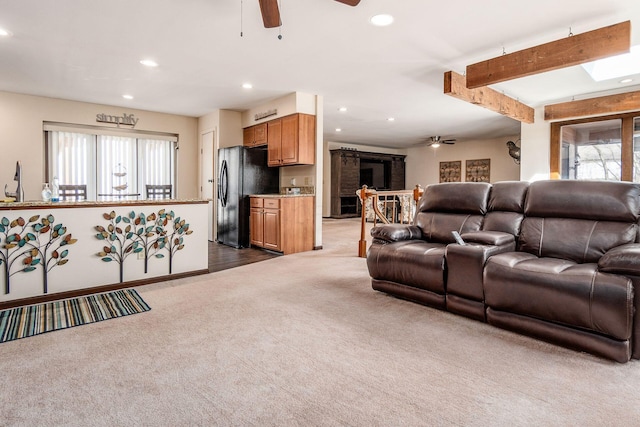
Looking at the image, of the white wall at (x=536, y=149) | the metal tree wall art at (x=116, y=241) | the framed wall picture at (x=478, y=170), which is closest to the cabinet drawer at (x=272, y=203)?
the metal tree wall art at (x=116, y=241)

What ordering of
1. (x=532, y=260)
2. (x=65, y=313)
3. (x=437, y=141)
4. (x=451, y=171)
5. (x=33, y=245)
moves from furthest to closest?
(x=451, y=171) → (x=437, y=141) → (x=33, y=245) → (x=65, y=313) → (x=532, y=260)

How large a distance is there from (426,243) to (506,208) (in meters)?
0.75

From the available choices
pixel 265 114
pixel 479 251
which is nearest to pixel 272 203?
pixel 265 114

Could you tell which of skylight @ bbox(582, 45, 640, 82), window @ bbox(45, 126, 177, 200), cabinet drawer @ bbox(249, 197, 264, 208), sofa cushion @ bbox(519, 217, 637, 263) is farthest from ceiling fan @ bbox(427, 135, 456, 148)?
sofa cushion @ bbox(519, 217, 637, 263)

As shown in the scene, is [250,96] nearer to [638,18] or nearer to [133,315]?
[133,315]

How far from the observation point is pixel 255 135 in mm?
6355

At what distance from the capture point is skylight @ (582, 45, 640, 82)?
185 inches

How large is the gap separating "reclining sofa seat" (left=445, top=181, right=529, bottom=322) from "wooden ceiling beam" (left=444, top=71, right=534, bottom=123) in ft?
5.65

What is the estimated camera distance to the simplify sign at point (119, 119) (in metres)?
6.16

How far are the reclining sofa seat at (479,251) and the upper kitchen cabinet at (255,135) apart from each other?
4.16 metres

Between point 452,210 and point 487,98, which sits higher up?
point 487,98

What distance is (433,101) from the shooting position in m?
5.94

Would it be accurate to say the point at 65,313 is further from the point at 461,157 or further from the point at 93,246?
the point at 461,157

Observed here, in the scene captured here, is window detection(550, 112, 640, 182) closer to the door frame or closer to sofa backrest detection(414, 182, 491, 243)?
sofa backrest detection(414, 182, 491, 243)
